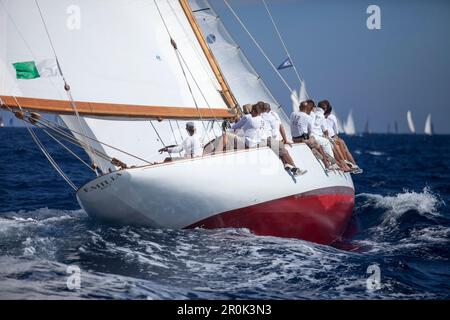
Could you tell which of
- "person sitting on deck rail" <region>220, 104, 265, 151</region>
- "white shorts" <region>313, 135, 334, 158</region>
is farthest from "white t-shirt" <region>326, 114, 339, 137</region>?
"person sitting on deck rail" <region>220, 104, 265, 151</region>

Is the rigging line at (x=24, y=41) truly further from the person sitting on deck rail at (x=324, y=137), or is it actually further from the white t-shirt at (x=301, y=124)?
the person sitting on deck rail at (x=324, y=137)

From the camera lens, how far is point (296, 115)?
1406 centimetres

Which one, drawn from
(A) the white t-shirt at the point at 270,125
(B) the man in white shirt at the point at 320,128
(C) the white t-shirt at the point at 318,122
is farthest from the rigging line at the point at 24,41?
(C) the white t-shirt at the point at 318,122

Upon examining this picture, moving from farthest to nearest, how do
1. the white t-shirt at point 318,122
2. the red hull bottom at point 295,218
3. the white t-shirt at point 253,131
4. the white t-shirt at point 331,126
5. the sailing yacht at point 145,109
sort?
1. the white t-shirt at point 331,126
2. the white t-shirt at point 318,122
3. the white t-shirt at point 253,131
4. the red hull bottom at point 295,218
5. the sailing yacht at point 145,109

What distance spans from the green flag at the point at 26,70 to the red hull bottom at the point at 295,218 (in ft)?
12.5

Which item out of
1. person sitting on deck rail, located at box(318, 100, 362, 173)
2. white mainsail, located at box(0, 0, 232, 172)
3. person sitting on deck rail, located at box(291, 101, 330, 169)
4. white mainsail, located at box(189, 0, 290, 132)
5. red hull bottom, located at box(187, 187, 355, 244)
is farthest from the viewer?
white mainsail, located at box(189, 0, 290, 132)

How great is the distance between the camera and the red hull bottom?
37.7 ft

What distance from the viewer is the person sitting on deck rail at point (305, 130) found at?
1374 cm

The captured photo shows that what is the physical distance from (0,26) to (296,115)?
6.51 m

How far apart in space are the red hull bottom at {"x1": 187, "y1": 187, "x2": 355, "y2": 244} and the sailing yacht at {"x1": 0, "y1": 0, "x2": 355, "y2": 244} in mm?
21

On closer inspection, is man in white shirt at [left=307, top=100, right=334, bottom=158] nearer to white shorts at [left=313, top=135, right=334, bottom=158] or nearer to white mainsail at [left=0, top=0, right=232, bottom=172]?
white shorts at [left=313, top=135, right=334, bottom=158]

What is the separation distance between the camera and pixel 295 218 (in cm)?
1244

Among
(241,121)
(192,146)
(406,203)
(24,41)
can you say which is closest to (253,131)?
(241,121)

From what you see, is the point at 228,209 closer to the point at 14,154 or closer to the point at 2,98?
the point at 2,98
